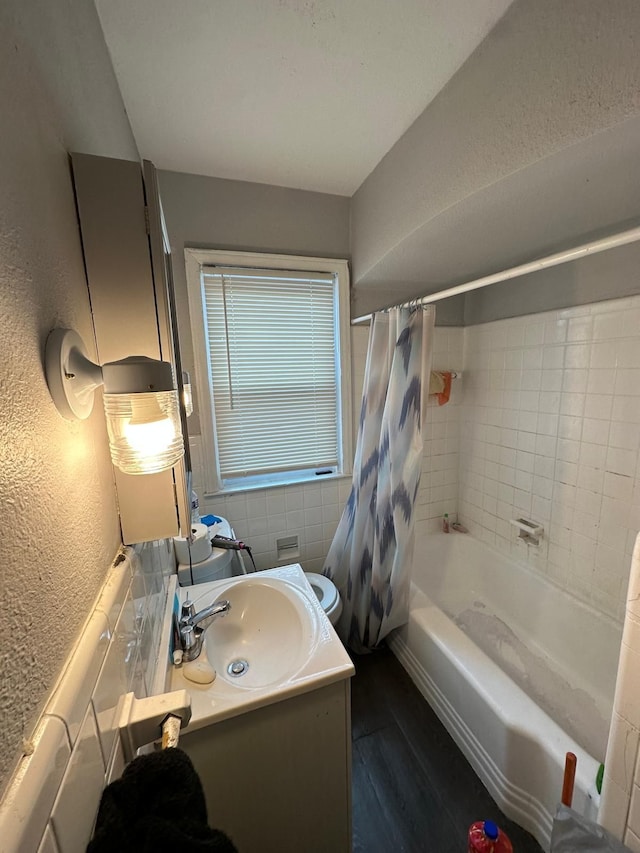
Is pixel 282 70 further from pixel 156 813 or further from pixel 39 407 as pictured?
pixel 156 813

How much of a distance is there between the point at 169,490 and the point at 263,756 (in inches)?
28.0

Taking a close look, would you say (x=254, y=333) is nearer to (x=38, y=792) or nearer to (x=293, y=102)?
(x=293, y=102)

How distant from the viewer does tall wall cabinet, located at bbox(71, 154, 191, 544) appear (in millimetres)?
612

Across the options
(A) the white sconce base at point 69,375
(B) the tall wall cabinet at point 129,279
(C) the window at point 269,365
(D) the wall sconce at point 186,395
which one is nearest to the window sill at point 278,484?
(C) the window at point 269,365

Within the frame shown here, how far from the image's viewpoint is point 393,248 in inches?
56.9

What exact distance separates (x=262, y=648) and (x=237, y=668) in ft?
0.30

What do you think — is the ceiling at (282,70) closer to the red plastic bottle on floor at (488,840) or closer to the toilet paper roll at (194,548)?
the toilet paper roll at (194,548)

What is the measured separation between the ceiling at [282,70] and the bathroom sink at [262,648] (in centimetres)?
169

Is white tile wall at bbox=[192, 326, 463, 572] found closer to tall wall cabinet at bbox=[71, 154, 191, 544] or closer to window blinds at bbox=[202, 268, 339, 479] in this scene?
window blinds at bbox=[202, 268, 339, 479]

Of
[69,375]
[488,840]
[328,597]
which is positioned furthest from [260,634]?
[69,375]

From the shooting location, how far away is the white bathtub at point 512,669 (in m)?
1.11

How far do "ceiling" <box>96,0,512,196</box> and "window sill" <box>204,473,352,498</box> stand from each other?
5.14ft

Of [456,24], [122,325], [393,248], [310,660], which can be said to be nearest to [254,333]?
[393,248]

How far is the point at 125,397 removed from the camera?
0.54 meters
